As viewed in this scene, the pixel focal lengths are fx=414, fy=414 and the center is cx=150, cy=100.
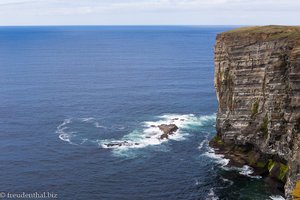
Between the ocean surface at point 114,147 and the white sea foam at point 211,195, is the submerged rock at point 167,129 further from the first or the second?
the white sea foam at point 211,195

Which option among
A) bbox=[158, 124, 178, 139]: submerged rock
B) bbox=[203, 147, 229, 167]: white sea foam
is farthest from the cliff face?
bbox=[158, 124, 178, 139]: submerged rock

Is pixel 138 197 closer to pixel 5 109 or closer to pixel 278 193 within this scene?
pixel 278 193

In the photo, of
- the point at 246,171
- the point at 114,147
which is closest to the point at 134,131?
the point at 114,147

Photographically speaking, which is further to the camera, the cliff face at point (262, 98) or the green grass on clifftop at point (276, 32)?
the green grass on clifftop at point (276, 32)

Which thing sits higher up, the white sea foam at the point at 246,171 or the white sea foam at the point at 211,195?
the white sea foam at the point at 246,171

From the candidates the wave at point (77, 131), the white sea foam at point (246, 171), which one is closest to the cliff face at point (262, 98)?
the white sea foam at point (246, 171)

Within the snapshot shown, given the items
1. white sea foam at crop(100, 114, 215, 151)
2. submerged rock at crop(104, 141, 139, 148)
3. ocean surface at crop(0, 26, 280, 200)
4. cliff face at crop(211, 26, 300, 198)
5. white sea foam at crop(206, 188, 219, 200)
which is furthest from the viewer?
white sea foam at crop(100, 114, 215, 151)

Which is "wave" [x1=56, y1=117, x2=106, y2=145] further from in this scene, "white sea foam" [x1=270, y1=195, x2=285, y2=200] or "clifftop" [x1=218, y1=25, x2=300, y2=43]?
"white sea foam" [x1=270, y1=195, x2=285, y2=200]

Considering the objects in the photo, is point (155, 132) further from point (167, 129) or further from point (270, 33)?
point (270, 33)
